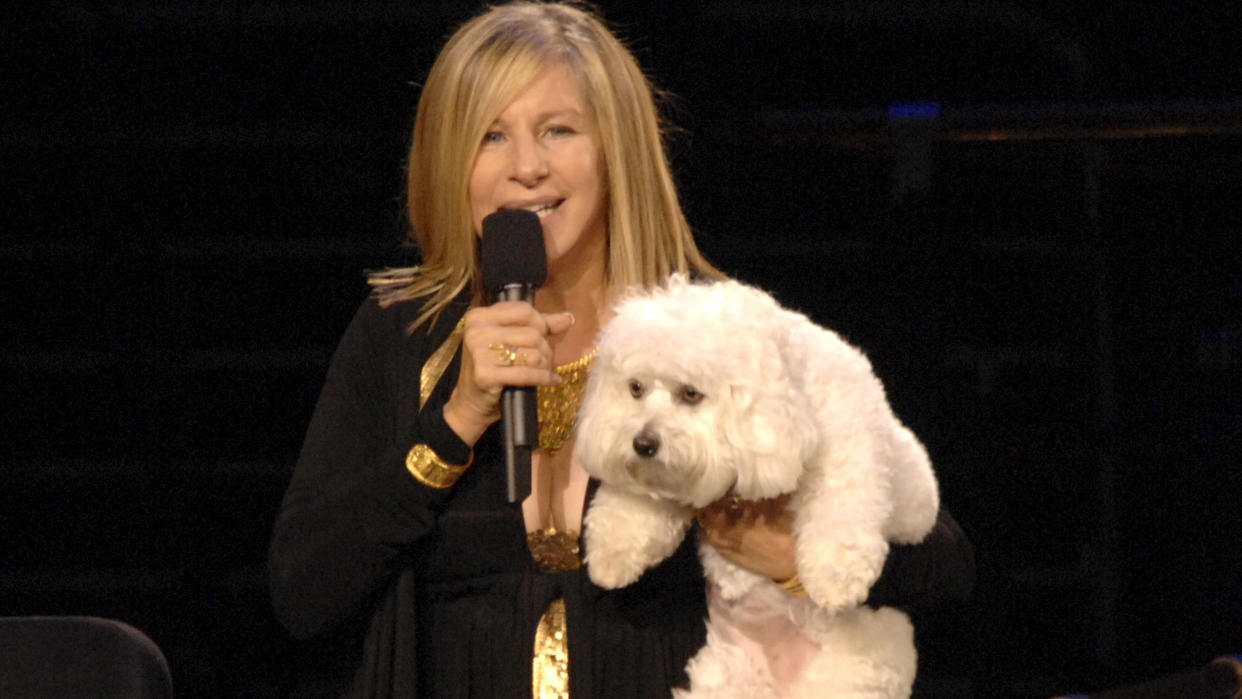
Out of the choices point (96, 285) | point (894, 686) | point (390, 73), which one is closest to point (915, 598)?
point (894, 686)

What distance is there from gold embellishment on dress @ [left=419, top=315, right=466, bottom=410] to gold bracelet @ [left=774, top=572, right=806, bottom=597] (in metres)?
0.53

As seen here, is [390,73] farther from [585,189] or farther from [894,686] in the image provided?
[894,686]

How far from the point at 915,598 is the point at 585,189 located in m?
0.70

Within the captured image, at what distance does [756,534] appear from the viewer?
1.58m

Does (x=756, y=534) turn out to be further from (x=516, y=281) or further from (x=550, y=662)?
(x=516, y=281)

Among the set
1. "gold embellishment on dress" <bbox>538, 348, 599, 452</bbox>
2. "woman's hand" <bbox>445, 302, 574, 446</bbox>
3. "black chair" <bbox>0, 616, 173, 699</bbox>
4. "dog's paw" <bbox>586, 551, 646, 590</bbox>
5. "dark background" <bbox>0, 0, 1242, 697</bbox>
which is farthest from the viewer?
"dark background" <bbox>0, 0, 1242, 697</bbox>

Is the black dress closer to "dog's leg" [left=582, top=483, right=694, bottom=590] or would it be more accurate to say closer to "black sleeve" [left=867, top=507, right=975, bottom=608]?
"black sleeve" [left=867, top=507, right=975, bottom=608]

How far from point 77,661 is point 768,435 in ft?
3.13

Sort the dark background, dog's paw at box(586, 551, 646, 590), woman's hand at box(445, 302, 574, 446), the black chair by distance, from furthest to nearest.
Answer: the dark background < the black chair < dog's paw at box(586, 551, 646, 590) < woman's hand at box(445, 302, 574, 446)

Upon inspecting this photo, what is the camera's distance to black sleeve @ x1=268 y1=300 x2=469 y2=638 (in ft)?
5.19

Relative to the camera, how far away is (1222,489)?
2.55 metres

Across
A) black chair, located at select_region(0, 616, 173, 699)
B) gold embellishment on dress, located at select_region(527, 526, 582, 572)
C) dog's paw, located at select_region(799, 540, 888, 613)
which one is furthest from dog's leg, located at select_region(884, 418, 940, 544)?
black chair, located at select_region(0, 616, 173, 699)

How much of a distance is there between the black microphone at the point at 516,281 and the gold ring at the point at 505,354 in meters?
0.03

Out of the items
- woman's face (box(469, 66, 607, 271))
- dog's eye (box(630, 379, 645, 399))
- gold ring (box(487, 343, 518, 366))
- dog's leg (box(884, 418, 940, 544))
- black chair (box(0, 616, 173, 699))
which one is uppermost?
woman's face (box(469, 66, 607, 271))
